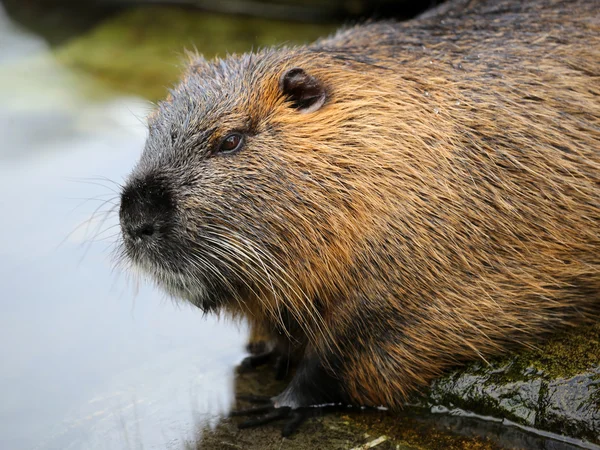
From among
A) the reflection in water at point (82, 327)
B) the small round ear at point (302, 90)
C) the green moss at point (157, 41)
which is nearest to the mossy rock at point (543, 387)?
the reflection in water at point (82, 327)

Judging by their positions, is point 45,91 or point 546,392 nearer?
point 546,392

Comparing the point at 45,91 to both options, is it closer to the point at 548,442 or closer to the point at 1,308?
the point at 1,308

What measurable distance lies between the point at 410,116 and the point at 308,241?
849mm

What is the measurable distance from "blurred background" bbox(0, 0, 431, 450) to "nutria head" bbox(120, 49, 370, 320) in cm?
46

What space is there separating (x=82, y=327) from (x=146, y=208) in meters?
1.33

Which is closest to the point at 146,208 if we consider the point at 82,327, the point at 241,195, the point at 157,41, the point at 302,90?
the point at 241,195

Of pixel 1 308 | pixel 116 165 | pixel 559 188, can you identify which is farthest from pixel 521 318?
pixel 116 165

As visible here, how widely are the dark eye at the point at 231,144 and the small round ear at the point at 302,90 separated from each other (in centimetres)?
34

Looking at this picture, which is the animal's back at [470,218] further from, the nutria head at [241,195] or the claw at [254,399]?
the claw at [254,399]

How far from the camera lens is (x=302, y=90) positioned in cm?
420

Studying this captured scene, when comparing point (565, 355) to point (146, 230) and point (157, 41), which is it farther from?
point (157, 41)

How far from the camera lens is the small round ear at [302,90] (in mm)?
4148

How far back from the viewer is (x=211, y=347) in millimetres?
4926

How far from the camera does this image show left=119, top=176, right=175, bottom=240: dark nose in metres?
3.91
